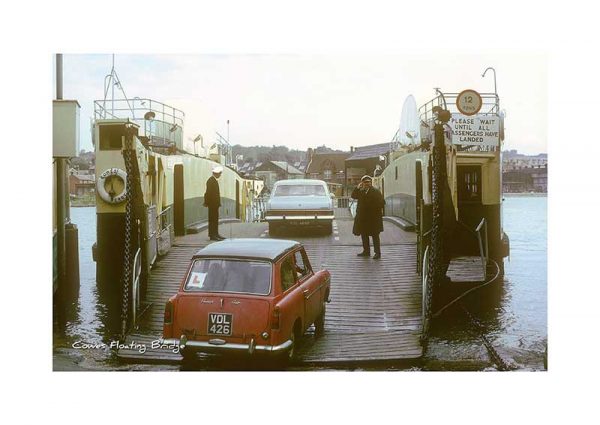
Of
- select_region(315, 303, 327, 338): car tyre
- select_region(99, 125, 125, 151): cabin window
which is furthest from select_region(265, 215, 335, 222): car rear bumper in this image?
select_region(99, 125, 125, 151): cabin window

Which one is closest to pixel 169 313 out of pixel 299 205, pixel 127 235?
pixel 127 235

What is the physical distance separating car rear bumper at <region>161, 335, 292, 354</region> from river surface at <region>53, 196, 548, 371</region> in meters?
0.67

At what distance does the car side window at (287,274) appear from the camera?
7.27 m

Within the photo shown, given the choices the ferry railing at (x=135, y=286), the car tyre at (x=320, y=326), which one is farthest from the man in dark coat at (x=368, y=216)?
the ferry railing at (x=135, y=286)

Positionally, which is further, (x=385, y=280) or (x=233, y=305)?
(x=385, y=280)

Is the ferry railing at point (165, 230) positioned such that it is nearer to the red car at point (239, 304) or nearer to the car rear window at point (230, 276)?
the red car at point (239, 304)

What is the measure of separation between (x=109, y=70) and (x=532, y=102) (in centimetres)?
473

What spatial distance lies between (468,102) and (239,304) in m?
3.49

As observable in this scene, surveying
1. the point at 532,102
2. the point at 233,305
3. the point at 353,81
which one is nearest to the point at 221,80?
the point at 353,81

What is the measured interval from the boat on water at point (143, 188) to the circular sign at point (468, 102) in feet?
8.74

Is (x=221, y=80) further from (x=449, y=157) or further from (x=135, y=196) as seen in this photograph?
(x=449, y=157)

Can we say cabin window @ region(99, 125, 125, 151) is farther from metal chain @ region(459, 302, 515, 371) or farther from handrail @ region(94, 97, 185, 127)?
metal chain @ region(459, 302, 515, 371)

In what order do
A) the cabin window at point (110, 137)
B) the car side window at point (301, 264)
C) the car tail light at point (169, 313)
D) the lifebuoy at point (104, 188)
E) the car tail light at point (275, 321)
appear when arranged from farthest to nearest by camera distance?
the cabin window at point (110, 137) → the lifebuoy at point (104, 188) → the car side window at point (301, 264) → the car tail light at point (169, 313) → the car tail light at point (275, 321)

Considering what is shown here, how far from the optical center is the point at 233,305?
709 cm
